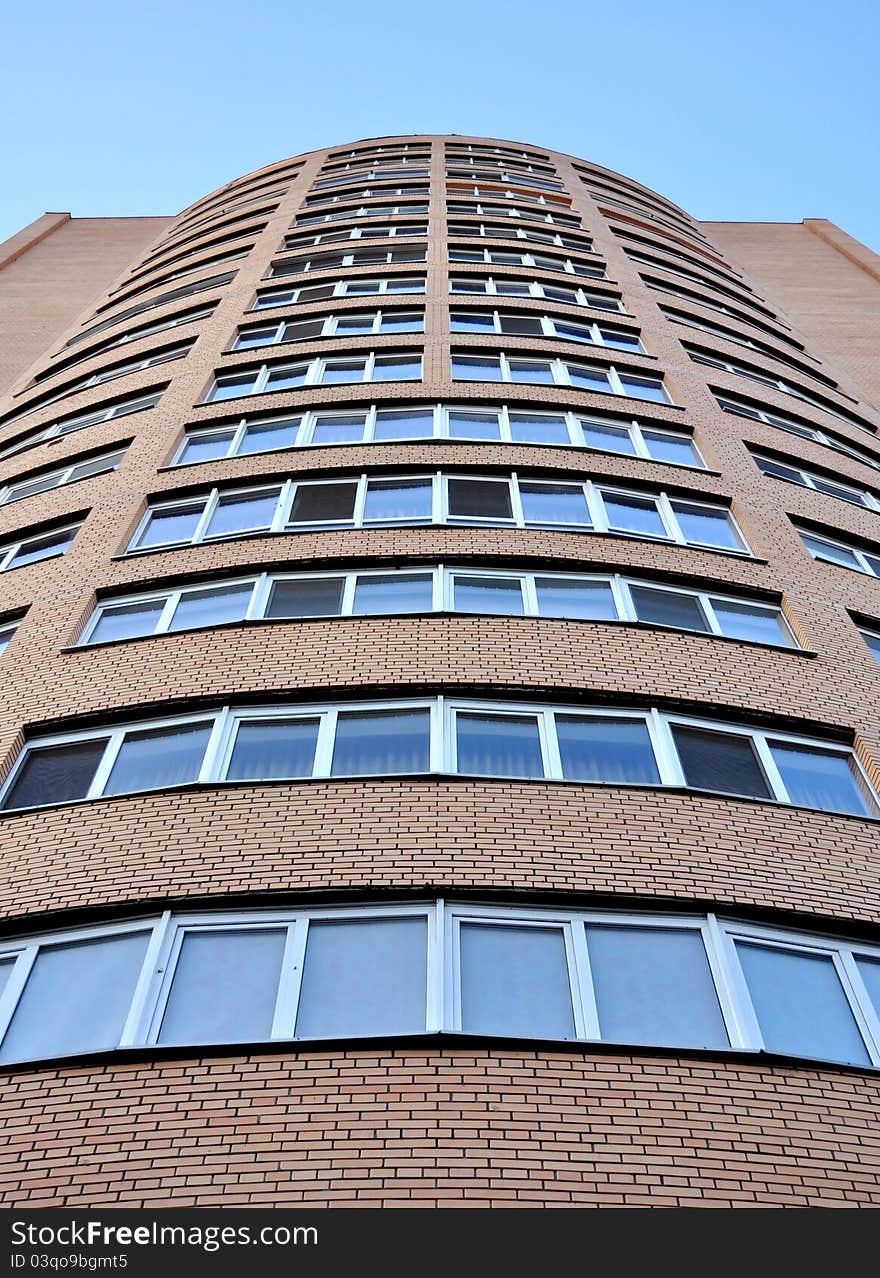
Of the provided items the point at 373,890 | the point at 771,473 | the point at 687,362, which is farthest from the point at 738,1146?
the point at 687,362

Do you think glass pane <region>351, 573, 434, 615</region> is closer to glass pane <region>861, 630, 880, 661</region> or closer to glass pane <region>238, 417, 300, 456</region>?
glass pane <region>238, 417, 300, 456</region>

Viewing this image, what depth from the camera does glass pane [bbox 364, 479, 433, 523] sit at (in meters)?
14.1

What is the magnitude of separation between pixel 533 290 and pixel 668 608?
1197cm

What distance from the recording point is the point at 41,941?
8.45 m

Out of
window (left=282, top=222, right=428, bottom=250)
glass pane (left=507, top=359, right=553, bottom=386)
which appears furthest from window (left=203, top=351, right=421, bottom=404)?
window (left=282, top=222, right=428, bottom=250)

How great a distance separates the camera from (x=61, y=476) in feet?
57.5

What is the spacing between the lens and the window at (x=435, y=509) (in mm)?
14039

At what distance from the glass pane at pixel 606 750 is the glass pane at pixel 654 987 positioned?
1.68 m

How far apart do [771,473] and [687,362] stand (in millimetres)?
3791

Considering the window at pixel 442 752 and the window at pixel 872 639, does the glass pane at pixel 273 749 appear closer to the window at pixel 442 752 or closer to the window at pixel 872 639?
the window at pixel 442 752

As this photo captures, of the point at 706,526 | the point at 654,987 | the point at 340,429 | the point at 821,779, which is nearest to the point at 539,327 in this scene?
the point at 340,429

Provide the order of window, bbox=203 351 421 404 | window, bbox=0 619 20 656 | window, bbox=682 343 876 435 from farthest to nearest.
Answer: window, bbox=682 343 876 435 → window, bbox=203 351 421 404 → window, bbox=0 619 20 656

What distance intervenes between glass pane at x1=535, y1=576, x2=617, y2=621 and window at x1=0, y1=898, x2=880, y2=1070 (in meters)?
4.47

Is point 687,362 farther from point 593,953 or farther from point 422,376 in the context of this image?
point 593,953
